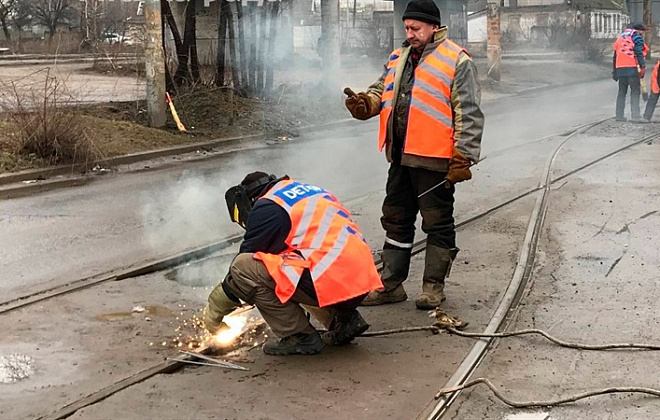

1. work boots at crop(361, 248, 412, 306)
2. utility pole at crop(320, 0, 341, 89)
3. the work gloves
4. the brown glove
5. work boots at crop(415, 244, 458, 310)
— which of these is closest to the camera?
the brown glove

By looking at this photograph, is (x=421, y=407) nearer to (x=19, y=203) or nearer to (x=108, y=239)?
(x=108, y=239)

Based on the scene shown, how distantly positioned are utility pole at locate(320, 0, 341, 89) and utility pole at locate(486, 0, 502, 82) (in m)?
9.00

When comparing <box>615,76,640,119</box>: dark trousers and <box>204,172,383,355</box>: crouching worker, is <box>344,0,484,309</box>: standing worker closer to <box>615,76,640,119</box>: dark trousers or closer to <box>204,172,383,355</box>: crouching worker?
<box>204,172,383,355</box>: crouching worker

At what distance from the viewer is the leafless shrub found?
11.6 meters

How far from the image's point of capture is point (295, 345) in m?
5.02

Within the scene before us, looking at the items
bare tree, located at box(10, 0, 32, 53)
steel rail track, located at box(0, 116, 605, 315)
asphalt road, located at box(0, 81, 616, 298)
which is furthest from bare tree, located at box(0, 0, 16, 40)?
steel rail track, located at box(0, 116, 605, 315)

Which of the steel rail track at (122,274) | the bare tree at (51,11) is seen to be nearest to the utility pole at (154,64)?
the steel rail track at (122,274)

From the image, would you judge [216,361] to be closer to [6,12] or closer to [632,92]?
[632,92]

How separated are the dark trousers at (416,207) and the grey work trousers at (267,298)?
47.5 inches

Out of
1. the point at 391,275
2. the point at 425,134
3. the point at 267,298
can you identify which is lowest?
the point at 391,275

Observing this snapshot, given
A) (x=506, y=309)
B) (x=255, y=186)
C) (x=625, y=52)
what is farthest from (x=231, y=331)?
(x=625, y=52)

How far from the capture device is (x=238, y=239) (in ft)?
26.1

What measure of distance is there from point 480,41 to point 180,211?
44.4 m

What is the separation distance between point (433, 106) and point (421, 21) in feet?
1.76
